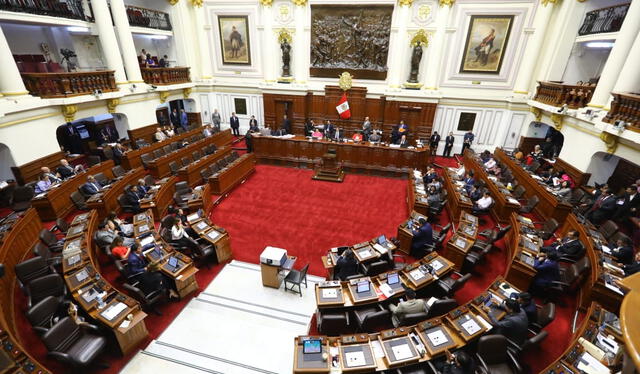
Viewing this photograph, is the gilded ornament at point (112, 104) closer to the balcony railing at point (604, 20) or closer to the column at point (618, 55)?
the column at point (618, 55)

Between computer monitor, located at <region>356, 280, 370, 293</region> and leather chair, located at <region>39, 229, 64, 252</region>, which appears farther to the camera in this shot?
leather chair, located at <region>39, 229, 64, 252</region>

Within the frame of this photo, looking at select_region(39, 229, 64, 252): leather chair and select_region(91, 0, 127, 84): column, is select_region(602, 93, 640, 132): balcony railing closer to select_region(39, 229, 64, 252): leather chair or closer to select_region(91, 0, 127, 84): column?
select_region(39, 229, 64, 252): leather chair

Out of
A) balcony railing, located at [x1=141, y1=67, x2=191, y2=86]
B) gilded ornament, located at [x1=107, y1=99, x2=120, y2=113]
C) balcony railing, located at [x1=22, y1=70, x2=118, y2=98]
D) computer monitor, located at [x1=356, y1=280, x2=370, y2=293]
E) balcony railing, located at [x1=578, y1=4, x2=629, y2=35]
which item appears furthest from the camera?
balcony railing, located at [x1=141, y1=67, x2=191, y2=86]

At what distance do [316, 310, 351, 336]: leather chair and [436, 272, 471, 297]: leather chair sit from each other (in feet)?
7.28

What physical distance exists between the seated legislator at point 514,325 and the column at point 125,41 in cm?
1669

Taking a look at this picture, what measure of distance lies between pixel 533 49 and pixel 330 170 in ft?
36.4

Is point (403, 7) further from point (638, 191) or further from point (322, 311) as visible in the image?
point (322, 311)

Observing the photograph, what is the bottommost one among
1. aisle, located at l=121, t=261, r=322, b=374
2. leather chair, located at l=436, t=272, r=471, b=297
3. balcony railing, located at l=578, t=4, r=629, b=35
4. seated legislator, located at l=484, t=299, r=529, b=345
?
aisle, located at l=121, t=261, r=322, b=374

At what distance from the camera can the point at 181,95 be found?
18000 mm

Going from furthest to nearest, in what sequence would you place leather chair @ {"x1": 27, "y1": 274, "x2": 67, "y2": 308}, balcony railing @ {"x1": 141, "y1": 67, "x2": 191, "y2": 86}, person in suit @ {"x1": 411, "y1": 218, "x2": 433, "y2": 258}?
balcony railing @ {"x1": 141, "y1": 67, "x2": 191, "y2": 86}
person in suit @ {"x1": 411, "y1": 218, "x2": 433, "y2": 258}
leather chair @ {"x1": 27, "y1": 274, "x2": 67, "y2": 308}

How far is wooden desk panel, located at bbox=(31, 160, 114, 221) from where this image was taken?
8922mm

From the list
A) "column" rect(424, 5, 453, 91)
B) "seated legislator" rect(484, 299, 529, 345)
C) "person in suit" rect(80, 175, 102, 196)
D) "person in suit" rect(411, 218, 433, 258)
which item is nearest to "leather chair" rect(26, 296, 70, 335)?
"person in suit" rect(80, 175, 102, 196)

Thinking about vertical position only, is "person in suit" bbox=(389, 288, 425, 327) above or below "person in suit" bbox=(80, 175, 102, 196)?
below

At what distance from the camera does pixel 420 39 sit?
15.1 metres
